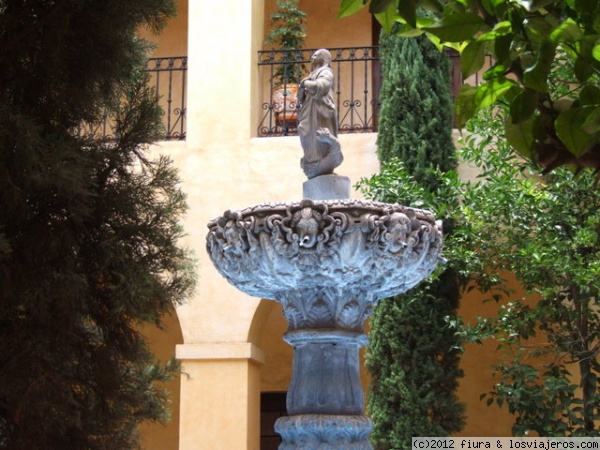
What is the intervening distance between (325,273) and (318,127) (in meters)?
1.11

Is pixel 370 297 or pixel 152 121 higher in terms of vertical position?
pixel 152 121

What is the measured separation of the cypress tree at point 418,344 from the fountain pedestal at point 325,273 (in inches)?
112

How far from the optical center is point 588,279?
23.4 ft

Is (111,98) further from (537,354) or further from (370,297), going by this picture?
(537,354)

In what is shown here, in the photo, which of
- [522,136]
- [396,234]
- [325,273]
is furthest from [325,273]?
[522,136]

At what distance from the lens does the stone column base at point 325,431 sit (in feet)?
18.0

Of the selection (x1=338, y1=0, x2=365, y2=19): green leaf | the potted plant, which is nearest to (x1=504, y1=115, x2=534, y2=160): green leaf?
(x1=338, y1=0, x2=365, y2=19): green leaf

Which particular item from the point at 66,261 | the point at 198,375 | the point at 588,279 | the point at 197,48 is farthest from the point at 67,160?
the point at 197,48

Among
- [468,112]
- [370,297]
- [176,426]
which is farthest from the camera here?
[176,426]

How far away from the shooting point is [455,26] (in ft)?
5.31

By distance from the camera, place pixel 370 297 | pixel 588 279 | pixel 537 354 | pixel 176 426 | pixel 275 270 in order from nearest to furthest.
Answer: pixel 275 270 → pixel 370 297 → pixel 588 279 → pixel 537 354 → pixel 176 426

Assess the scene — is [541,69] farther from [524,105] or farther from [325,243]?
[325,243]

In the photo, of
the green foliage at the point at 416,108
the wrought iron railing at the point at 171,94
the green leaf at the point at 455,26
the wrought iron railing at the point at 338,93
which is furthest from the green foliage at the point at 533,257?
the green leaf at the point at 455,26

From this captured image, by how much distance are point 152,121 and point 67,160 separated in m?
0.84
